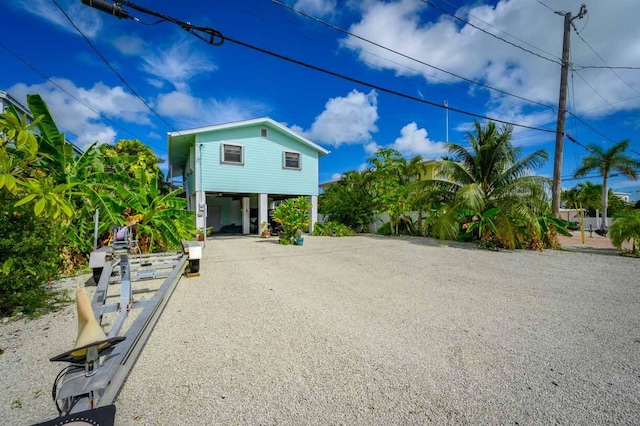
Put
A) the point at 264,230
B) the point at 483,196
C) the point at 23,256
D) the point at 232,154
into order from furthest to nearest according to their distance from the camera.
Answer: the point at 264,230, the point at 232,154, the point at 483,196, the point at 23,256

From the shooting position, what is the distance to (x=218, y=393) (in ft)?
7.75

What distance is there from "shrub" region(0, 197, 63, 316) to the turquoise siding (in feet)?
33.1

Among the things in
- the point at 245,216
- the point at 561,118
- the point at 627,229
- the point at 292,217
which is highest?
the point at 561,118

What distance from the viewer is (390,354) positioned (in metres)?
2.98

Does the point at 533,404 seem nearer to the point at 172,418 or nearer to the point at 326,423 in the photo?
the point at 326,423

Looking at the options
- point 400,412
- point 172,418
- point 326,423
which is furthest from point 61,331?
point 400,412

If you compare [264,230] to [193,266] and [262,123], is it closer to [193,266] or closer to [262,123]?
[262,123]

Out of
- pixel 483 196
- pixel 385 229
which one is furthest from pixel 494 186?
pixel 385 229

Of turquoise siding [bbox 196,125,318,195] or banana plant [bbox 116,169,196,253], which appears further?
turquoise siding [bbox 196,125,318,195]

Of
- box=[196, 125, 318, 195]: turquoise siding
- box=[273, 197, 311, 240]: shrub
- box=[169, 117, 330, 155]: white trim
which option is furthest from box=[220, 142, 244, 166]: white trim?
box=[273, 197, 311, 240]: shrub

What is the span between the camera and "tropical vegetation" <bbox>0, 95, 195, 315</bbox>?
9.18ft

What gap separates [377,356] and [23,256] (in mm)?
4722

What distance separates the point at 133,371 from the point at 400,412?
246 centimetres

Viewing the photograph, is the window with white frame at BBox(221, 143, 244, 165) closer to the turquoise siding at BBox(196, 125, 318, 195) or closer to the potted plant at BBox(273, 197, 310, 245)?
the turquoise siding at BBox(196, 125, 318, 195)
